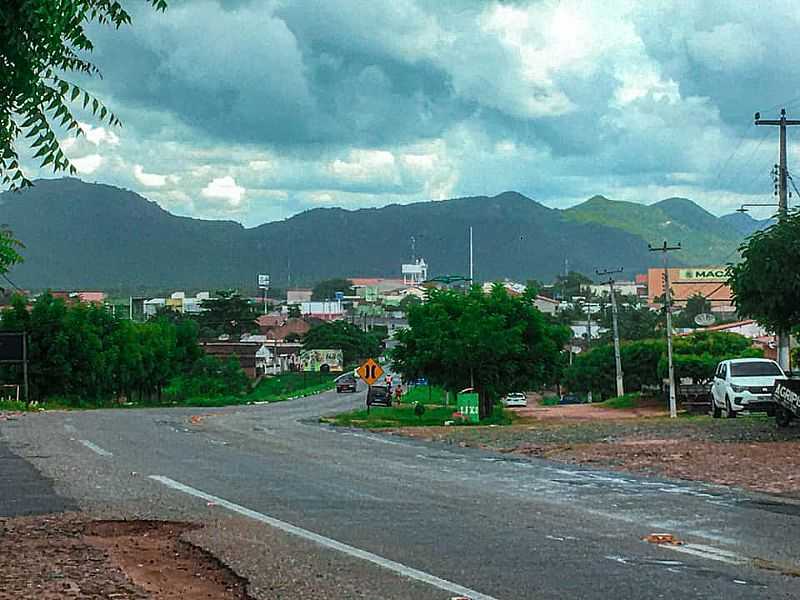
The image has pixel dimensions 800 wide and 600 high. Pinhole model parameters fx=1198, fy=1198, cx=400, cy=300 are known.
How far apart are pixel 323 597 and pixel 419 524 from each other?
156 inches

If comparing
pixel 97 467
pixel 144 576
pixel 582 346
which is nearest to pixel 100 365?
pixel 582 346

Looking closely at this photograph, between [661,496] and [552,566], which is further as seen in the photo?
[661,496]

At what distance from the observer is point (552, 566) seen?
32.5 feet

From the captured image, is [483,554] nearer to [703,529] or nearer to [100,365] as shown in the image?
[703,529]

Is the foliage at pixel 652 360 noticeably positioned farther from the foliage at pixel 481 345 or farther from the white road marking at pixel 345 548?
the white road marking at pixel 345 548

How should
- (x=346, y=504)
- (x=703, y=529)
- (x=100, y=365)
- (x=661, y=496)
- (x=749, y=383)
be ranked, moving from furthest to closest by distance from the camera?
(x=100, y=365) → (x=749, y=383) → (x=661, y=496) → (x=346, y=504) → (x=703, y=529)

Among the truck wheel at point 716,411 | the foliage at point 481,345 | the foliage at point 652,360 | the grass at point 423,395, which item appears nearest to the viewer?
the truck wheel at point 716,411

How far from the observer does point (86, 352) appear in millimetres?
79875

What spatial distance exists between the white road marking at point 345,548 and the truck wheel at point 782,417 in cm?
1619

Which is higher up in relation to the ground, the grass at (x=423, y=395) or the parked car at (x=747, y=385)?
the parked car at (x=747, y=385)

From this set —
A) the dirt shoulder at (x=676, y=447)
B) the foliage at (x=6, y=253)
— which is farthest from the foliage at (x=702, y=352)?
the foliage at (x=6, y=253)

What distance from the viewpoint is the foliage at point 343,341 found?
5202 inches

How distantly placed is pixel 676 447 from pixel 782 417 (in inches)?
224

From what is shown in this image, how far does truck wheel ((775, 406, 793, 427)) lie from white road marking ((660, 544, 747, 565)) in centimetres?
1702
